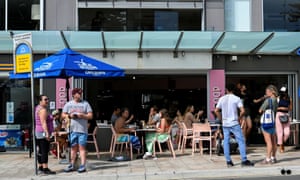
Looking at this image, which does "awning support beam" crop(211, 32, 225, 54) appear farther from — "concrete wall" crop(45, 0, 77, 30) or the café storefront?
"concrete wall" crop(45, 0, 77, 30)

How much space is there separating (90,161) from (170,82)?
22.4 ft

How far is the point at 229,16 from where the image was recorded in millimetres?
14867

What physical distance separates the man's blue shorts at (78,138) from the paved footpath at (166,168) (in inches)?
26.3

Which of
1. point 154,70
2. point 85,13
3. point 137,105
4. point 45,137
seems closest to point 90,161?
point 45,137

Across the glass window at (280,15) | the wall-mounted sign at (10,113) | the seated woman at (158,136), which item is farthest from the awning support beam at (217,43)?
the wall-mounted sign at (10,113)

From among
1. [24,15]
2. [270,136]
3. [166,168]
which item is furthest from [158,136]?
[24,15]

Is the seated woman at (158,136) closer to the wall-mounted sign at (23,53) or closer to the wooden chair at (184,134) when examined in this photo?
the wooden chair at (184,134)

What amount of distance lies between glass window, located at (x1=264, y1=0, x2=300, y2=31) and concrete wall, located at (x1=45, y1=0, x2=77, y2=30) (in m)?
6.56

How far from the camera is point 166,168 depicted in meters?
10.0

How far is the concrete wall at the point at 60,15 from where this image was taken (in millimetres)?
14250

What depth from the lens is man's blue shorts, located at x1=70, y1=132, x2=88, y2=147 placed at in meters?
9.48

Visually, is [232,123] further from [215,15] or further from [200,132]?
[215,15]

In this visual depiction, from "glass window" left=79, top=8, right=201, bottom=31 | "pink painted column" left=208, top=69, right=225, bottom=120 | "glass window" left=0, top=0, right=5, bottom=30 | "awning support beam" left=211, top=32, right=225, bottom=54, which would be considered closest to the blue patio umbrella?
"awning support beam" left=211, top=32, right=225, bottom=54

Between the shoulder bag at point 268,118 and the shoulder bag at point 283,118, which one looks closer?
the shoulder bag at point 268,118
